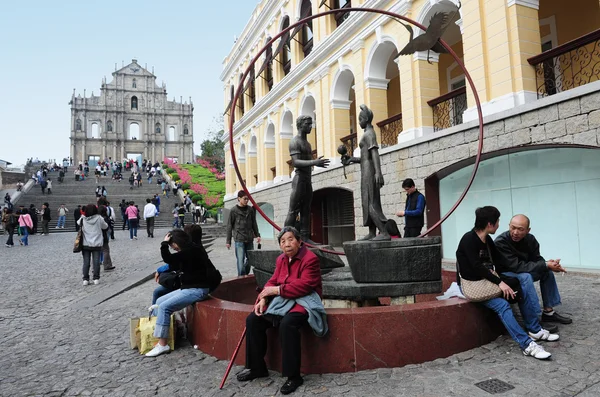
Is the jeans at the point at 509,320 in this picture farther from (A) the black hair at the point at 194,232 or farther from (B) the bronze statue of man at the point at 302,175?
(A) the black hair at the point at 194,232

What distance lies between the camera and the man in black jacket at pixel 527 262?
13.0 ft

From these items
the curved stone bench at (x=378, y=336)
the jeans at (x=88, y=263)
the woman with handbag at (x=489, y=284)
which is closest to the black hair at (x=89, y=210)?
the jeans at (x=88, y=263)

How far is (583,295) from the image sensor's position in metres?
5.57

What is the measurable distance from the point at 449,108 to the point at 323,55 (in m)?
6.22

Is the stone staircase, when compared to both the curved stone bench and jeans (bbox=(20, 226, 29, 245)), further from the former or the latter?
the curved stone bench

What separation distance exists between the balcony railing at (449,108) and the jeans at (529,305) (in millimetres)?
7274

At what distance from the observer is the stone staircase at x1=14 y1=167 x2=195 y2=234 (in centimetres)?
2733

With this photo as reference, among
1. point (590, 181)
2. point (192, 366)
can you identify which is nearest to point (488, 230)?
point (192, 366)

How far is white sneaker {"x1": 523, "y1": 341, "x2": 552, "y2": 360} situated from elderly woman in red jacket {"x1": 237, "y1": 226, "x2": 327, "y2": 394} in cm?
178

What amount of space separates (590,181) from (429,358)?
6184mm

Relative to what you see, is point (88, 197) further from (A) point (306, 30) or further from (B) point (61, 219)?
(A) point (306, 30)

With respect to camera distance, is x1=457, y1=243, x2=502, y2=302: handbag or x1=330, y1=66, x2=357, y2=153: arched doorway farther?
x1=330, y1=66, x2=357, y2=153: arched doorway

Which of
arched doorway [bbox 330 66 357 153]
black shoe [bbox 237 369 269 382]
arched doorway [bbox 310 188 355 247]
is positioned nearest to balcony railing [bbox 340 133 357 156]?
arched doorway [bbox 330 66 357 153]

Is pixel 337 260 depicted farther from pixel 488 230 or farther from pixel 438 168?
pixel 438 168
